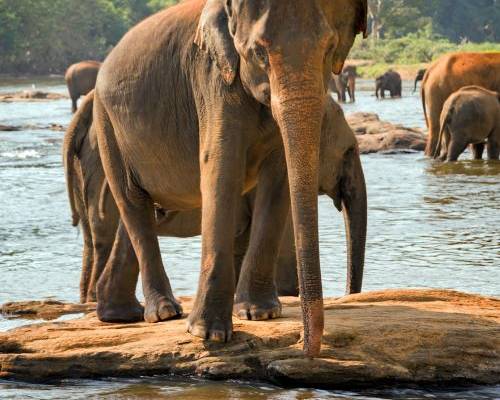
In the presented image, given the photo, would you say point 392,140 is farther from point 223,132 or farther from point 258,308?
point 223,132

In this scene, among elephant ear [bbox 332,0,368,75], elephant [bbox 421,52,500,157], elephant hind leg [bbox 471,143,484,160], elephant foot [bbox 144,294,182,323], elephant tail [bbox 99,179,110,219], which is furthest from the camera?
elephant [bbox 421,52,500,157]

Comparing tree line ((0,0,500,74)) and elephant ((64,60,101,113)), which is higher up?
elephant ((64,60,101,113))

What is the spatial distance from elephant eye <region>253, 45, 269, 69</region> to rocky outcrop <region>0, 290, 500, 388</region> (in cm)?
126

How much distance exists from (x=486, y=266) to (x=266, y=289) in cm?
412

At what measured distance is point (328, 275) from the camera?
1008 cm

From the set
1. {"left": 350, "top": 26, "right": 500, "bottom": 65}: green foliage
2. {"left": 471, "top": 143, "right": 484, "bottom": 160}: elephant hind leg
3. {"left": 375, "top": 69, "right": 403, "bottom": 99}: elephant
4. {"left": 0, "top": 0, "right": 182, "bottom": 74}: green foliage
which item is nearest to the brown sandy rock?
{"left": 471, "top": 143, "right": 484, "bottom": 160}: elephant hind leg

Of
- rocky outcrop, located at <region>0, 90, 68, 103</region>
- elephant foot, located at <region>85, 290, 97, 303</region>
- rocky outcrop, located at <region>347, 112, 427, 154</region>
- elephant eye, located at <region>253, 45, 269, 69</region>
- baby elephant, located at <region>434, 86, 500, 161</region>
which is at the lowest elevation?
rocky outcrop, located at <region>0, 90, 68, 103</region>

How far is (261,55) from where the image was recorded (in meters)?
5.70

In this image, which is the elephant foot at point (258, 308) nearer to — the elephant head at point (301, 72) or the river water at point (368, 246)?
the river water at point (368, 246)

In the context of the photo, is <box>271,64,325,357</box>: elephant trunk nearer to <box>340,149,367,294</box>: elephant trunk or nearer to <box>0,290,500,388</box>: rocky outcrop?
<box>0,290,500,388</box>: rocky outcrop

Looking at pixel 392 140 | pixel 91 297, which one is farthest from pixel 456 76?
pixel 91 297

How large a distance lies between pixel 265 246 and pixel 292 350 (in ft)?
2.13

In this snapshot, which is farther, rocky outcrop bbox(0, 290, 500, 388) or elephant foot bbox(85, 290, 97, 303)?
elephant foot bbox(85, 290, 97, 303)

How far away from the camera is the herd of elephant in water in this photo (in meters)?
5.52
